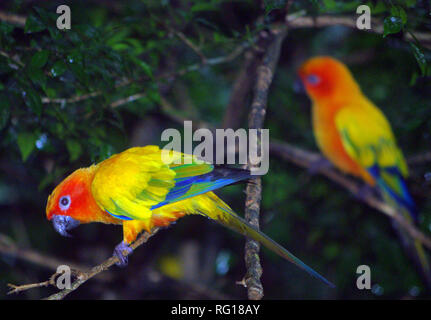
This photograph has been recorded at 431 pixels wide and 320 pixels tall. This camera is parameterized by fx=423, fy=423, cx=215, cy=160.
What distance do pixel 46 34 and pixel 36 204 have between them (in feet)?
10.7

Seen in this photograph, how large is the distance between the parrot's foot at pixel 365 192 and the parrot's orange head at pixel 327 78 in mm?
1192

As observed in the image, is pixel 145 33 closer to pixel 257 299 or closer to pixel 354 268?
pixel 257 299

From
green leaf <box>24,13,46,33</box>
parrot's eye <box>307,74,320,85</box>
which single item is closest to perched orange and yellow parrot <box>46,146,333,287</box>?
green leaf <box>24,13,46,33</box>

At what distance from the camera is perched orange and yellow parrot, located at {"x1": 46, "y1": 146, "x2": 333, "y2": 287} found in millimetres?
2734

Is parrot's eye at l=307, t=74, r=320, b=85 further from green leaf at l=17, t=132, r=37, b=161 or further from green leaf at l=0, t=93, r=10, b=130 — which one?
green leaf at l=0, t=93, r=10, b=130

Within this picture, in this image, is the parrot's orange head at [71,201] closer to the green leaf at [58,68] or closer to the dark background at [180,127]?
the dark background at [180,127]

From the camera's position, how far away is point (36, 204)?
17.8 ft

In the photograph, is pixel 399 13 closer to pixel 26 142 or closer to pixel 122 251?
pixel 122 251

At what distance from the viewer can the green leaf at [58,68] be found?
2482 millimetres

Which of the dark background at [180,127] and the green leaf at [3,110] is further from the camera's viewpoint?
the dark background at [180,127]

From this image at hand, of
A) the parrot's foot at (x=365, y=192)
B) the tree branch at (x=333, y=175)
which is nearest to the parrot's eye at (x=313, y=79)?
the tree branch at (x=333, y=175)

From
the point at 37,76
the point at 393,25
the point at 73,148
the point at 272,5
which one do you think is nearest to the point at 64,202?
the point at 73,148

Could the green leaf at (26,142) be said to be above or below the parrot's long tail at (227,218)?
above
